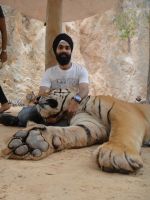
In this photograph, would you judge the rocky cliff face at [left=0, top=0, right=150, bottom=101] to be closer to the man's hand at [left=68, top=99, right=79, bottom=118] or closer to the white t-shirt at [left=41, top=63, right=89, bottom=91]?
the white t-shirt at [left=41, top=63, right=89, bottom=91]

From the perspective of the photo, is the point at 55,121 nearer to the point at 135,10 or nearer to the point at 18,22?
Answer: the point at 18,22

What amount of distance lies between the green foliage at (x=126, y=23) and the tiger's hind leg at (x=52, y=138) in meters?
10.1

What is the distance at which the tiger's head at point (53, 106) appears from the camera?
2736mm

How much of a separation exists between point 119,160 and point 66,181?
0.85 ft

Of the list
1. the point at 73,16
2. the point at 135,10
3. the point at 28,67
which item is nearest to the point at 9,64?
the point at 28,67

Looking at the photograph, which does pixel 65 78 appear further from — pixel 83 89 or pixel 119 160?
pixel 119 160

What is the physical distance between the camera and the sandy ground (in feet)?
4.62

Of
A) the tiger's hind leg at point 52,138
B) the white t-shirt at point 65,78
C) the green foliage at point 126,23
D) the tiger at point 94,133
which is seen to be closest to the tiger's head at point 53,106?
the tiger at point 94,133

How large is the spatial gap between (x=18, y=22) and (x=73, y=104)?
305 inches

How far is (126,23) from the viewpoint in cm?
1235

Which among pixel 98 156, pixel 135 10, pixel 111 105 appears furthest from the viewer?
pixel 135 10

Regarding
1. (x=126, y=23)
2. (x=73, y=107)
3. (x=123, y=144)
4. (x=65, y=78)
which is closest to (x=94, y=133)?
(x=73, y=107)

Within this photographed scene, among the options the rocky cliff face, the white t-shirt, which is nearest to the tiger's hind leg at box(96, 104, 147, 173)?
the white t-shirt

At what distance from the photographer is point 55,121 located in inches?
109
